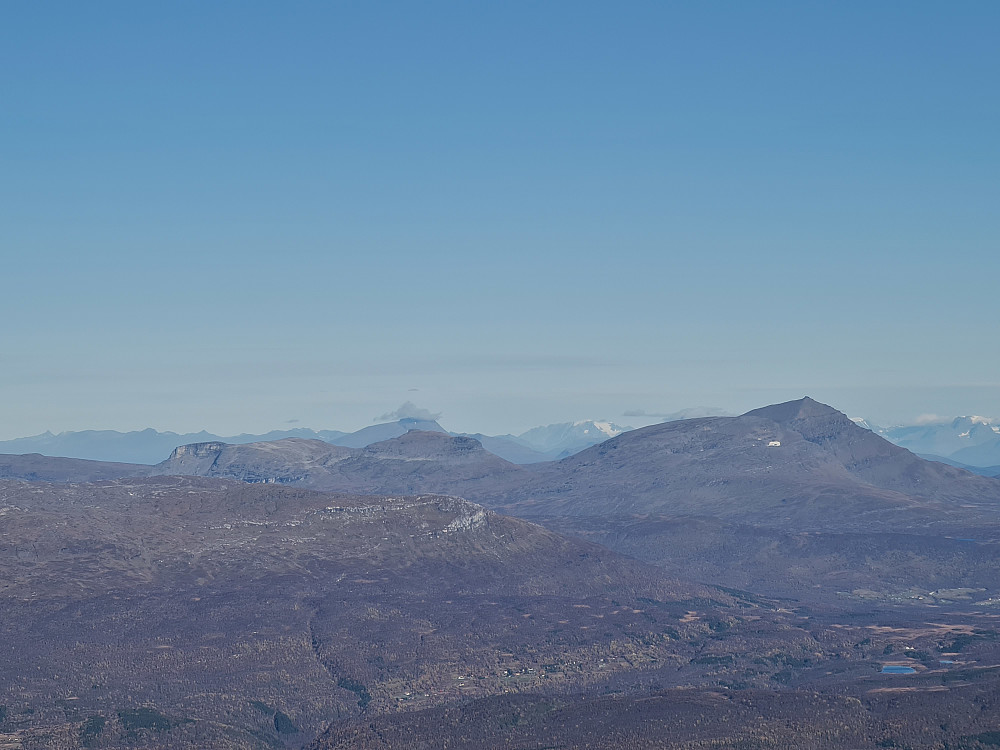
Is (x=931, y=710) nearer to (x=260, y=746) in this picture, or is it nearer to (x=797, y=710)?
(x=797, y=710)

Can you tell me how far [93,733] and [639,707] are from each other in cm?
8320

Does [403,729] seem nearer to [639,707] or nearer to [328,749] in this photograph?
[328,749]

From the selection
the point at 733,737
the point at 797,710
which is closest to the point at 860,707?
the point at 797,710

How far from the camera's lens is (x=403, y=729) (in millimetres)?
193875

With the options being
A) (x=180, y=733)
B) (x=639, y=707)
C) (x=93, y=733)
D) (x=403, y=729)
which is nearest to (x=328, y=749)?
(x=403, y=729)

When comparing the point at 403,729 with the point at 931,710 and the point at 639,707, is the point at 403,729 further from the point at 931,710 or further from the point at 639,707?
the point at 931,710

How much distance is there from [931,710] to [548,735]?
5599cm

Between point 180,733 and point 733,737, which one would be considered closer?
point 733,737

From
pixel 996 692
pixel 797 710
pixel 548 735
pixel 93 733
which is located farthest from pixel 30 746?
pixel 996 692

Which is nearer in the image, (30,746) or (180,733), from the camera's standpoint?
(30,746)

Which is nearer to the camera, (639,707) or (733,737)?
(733,737)

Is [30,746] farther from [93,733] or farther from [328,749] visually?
[328,749]

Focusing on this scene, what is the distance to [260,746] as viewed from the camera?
7717 inches

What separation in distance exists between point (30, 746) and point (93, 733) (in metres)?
10.9
